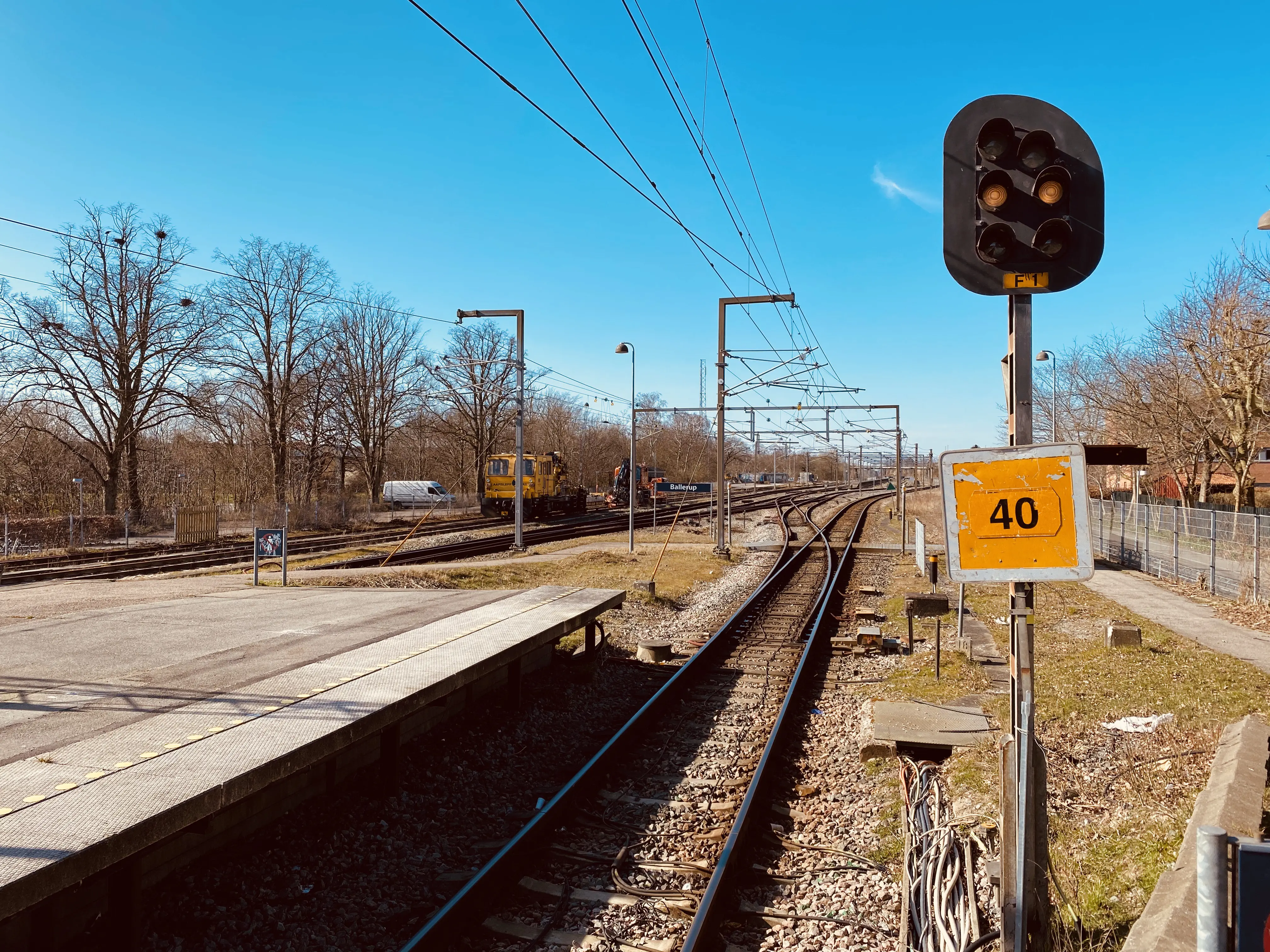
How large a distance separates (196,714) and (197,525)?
28.9 meters

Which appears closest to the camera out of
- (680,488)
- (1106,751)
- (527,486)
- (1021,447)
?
(1021,447)

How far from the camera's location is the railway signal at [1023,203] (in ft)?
12.9

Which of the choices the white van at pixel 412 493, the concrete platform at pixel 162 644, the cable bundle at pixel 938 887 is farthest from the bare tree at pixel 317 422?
the cable bundle at pixel 938 887

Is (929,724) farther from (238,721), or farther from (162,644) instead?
(162,644)

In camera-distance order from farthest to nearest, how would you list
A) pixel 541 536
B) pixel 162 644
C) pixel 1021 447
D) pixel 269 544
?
1. pixel 541 536
2. pixel 269 544
3. pixel 162 644
4. pixel 1021 447

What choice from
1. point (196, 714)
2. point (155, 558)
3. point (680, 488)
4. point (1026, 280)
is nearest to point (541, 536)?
point (680, 488)

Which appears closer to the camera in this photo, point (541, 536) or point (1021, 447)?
point (1021, 447)

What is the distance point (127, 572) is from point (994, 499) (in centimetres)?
2398

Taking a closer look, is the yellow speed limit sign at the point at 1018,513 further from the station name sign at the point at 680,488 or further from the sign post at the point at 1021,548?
the station name sign at the point at 680,488

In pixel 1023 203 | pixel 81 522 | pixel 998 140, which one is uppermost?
pixel 998 140

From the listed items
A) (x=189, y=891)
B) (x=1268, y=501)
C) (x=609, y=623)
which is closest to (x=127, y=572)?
(x=609, y=623)

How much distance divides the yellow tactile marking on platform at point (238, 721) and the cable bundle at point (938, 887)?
171 inches

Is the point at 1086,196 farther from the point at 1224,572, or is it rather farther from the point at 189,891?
the point at 1224,572

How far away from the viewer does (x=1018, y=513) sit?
11.3 feet
